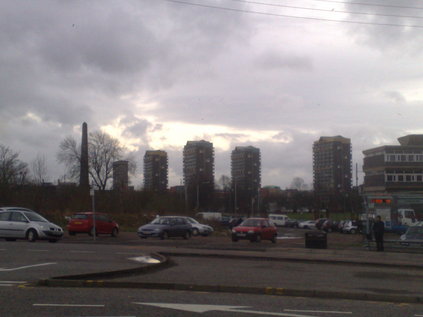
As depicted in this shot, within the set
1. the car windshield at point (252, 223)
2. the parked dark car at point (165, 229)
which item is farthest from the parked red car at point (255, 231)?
the parked dark car at point (165, 229)

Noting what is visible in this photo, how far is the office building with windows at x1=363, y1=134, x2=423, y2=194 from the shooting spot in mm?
63375

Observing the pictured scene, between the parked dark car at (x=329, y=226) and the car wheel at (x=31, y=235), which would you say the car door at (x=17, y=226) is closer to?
the car wheel at (x=31, y=235)

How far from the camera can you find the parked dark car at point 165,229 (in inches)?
1254

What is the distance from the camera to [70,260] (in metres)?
17.1

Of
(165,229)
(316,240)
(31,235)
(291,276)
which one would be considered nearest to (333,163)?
(165,229)

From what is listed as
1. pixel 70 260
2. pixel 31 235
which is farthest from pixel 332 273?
pixel 31 235

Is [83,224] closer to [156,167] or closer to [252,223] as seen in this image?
[252,223]

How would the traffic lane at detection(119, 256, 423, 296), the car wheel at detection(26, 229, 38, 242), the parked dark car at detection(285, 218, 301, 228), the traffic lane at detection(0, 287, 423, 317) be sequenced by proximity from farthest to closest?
the parked dark car at detection(285, 218, 301, 228) < the car wheel at detection(26, 229, 38, 242) < the traffic lane at detection(119, 256, 423, 296) < the traffic lane at detection(0, 287, 423, 317)

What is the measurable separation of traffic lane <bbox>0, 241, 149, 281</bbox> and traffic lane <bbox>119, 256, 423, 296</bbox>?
1.75 meters

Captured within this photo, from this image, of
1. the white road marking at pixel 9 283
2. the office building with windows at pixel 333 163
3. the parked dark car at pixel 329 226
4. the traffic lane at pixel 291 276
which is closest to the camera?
the white road marking at pixel 9 283

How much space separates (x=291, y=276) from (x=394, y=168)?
53.0 metres

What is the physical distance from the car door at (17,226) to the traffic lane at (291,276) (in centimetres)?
999

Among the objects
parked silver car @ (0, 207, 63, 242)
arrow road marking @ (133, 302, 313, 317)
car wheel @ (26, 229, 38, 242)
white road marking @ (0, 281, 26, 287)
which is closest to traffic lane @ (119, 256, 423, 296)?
white road marking @ (0, 281, 26, 287)

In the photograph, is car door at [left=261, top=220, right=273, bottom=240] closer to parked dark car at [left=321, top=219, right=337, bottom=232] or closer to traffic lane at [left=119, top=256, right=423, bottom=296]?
traffic lane at [left=119, top=256, right=423, bottom=296]
